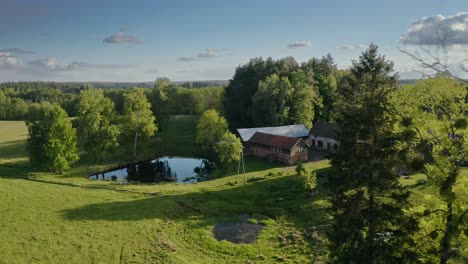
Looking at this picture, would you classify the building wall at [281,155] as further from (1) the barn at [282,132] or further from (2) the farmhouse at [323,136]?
(2) the farmhouse at [323,136]

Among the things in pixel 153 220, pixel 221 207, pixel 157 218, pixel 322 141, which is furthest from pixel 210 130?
pixel 153 220

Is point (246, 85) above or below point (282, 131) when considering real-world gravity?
above

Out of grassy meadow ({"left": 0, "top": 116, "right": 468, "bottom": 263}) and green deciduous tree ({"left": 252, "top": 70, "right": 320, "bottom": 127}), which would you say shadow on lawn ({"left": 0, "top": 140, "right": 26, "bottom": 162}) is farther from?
green deciduous tree ({"left": 252, "top": 70, "right": 320, "bottom": 127})

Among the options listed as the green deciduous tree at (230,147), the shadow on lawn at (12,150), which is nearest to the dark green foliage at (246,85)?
the green deciduous tree at (230,147)

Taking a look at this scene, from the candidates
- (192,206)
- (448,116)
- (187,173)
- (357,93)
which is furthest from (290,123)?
(448,116)

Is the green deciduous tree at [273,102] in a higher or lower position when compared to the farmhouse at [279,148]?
higher

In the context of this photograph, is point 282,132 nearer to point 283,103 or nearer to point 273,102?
point 283,103
